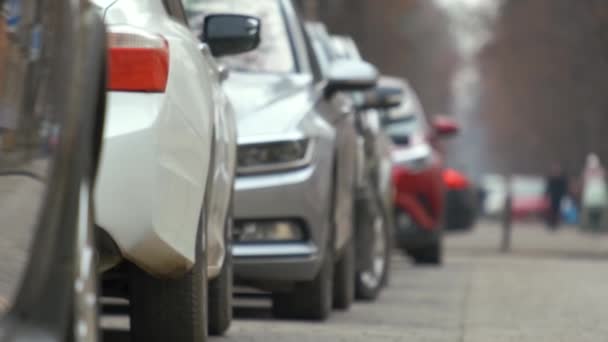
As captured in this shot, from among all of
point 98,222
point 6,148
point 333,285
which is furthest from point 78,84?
point 333,285

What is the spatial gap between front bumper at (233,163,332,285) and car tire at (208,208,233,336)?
145 cm

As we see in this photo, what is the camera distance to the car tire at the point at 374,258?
12.8 m

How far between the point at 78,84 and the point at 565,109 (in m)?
72.6

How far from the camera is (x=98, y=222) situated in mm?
5867

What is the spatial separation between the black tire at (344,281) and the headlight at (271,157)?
1.62 metres

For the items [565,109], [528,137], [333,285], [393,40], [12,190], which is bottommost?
[528,137]

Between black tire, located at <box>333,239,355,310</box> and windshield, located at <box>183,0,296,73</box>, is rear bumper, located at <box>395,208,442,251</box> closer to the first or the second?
black tire, located at <box>333,239,355,310</box>

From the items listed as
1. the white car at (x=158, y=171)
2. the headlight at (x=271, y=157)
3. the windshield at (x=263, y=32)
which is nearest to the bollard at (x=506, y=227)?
the windshield at (x=263, y=32)

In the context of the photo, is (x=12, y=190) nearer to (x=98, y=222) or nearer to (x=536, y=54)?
(x=98, y=222)

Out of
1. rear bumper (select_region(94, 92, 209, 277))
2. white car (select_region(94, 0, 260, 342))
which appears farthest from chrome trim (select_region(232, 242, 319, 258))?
rear bumper (select_region(94, 92, 209, 277))

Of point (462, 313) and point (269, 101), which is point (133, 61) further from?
point (462, 313)

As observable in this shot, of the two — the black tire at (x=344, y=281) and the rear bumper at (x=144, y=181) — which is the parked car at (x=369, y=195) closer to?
the black tire at (x=344, y=281)

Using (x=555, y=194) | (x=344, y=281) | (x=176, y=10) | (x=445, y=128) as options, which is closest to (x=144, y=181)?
(x=176, y=10)

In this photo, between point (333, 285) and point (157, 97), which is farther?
point (333, 285)
